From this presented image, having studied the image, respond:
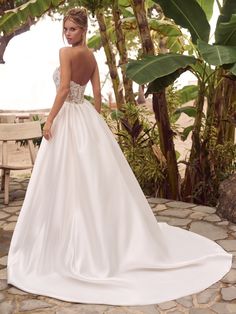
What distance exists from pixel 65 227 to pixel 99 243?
28 centimetres

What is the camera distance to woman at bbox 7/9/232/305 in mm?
3191

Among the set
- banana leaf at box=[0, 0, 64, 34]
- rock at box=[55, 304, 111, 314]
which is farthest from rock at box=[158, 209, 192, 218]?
banana leaf at box=[0, 0, 64, 34]

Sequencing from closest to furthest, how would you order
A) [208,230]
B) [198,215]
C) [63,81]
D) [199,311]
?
[199,311]
[63,81]
[208,230]
[198,215]

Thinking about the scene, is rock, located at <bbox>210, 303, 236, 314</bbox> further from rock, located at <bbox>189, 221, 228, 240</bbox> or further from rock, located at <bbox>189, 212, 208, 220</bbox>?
rock, located at <bbox>189, 212, 208, 220</bbox>

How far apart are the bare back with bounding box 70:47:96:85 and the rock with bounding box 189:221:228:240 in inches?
74.9

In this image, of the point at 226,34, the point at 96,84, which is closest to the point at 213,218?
the point at 226,34

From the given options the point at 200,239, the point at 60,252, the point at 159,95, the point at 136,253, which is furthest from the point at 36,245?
the point at 159,95

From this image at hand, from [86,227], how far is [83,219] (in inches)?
2.5

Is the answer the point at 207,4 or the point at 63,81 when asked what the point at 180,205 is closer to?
the point at 207,4

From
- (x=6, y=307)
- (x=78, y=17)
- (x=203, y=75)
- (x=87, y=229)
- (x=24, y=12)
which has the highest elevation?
(x=24, y=12)

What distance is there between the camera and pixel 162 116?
529 cm

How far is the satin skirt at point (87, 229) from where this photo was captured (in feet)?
10.5

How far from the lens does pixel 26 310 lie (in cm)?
292

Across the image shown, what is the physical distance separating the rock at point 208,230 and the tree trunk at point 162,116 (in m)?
1.06
